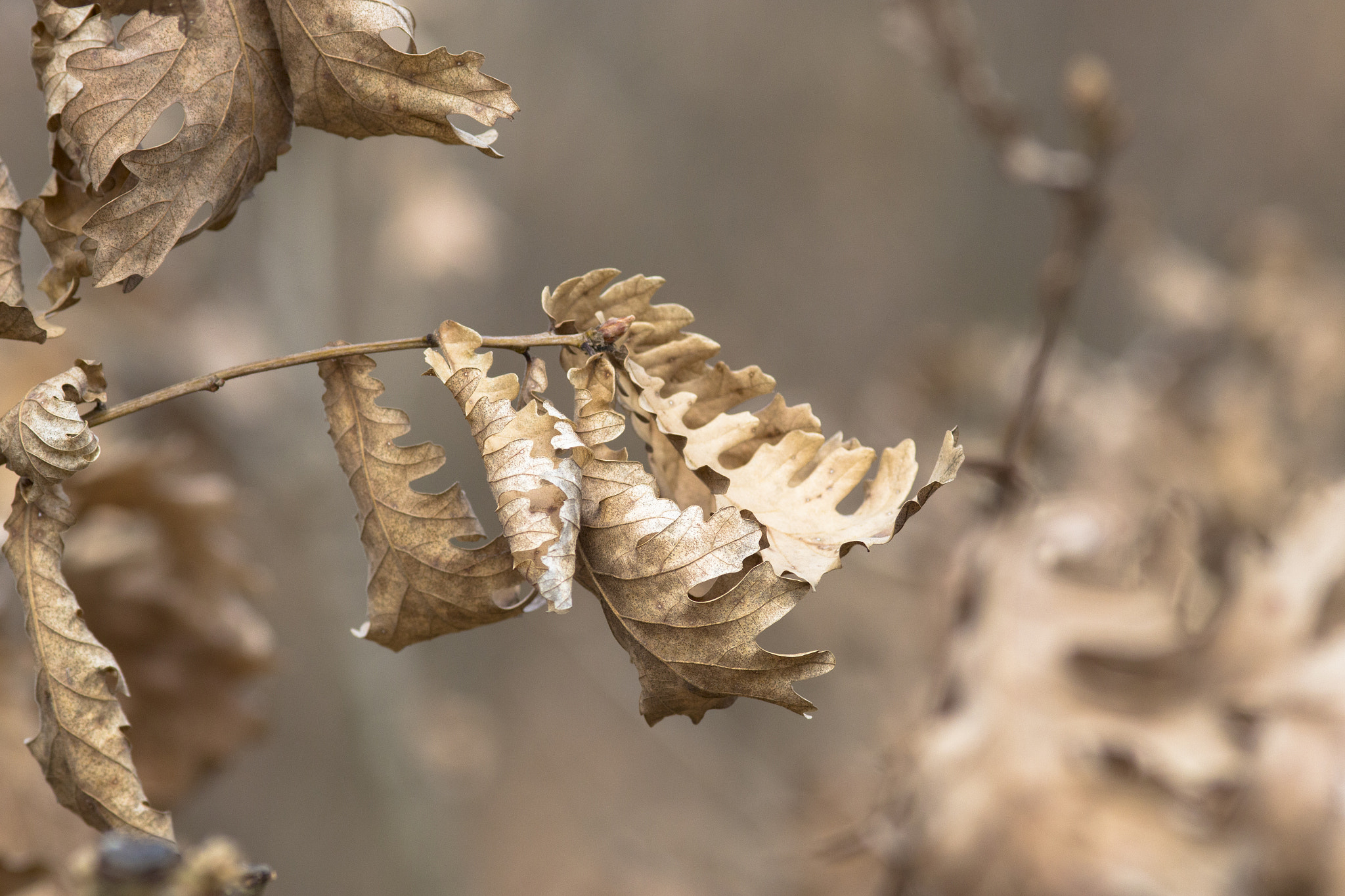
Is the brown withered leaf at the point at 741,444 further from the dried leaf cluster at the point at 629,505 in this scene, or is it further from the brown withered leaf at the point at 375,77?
the brown withered leaf at the point at 375,77

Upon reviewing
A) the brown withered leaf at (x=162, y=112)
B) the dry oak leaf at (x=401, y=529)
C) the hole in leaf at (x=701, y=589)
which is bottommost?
the dry oak leaf at (x=401, y=529)

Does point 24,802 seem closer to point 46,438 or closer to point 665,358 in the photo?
point 46,438

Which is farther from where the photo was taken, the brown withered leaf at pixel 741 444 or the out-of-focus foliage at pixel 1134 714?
the out-of-focus foliage at pixel 1134 714

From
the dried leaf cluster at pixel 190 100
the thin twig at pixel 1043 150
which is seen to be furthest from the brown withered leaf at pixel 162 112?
the thin twig at pixel 1043 150

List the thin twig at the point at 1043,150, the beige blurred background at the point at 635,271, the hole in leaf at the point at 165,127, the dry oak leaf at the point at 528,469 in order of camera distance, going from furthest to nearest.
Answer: the beige blurred background at the point at 635,271, the hole in leaf at the point at 165,127, the thin twig at the point at 1043,150, the dry oak leaf at the point at 528,469

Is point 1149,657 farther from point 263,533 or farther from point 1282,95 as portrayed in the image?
point 1282,95

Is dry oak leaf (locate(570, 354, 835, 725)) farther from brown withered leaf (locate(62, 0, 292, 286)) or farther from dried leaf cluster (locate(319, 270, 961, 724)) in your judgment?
brown withered leaf (locate(62, 0, 292, 286))
